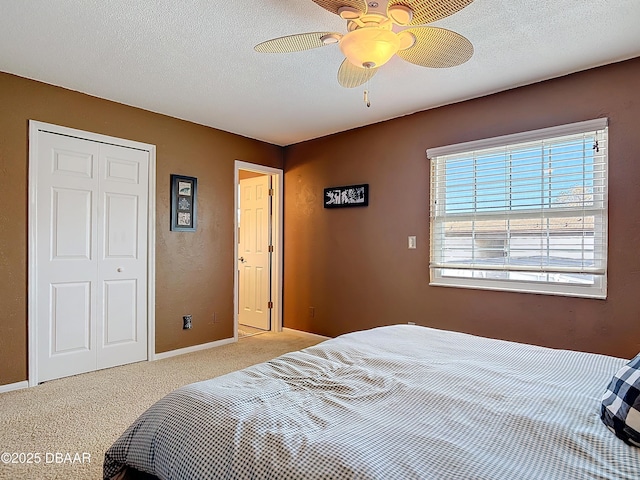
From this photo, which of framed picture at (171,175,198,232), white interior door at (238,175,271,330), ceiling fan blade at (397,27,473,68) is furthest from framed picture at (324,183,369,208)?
ceiling fan blade at (397,27,473,68)

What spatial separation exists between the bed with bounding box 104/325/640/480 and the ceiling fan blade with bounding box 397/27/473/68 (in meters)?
1.46

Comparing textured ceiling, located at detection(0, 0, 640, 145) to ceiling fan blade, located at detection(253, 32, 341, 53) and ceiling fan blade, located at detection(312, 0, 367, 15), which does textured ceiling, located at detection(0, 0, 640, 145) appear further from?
ceiling fan blade, located at detection(312, 0, 367, 15)

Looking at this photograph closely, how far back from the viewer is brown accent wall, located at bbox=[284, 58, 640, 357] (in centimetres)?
261

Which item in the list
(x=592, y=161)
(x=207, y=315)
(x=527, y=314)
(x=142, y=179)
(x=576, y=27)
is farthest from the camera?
(x=207, y=315)

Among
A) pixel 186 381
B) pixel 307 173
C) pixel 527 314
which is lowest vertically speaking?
pixel 186 381

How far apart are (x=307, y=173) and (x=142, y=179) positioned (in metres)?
1.85

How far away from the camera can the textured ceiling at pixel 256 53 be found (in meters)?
2.08

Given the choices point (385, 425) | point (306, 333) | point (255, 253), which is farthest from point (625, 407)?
point (255, 253)

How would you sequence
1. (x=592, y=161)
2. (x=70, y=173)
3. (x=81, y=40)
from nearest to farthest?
(x=81, y=40), (x=592, y=161), (x=70, y=173)

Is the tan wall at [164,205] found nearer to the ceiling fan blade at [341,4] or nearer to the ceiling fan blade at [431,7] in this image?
the ceiling fan blade at [341,4]

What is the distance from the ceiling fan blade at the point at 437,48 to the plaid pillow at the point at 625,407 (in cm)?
148

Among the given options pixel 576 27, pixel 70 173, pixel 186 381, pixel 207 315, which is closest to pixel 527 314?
pixel 576 27

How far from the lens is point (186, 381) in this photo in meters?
3.12

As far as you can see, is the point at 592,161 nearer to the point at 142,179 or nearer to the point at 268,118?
the point at 268,118
